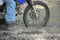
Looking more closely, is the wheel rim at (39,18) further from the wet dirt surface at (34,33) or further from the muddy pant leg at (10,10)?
the muddy pant leg at (10,10)

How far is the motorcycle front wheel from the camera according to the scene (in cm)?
890

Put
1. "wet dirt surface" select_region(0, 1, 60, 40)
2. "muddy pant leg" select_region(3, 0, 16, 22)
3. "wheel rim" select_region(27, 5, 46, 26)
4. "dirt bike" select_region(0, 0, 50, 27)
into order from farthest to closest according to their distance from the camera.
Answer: "wheel rim" select_region(27, 5, 46, 26) → "dirt bike" select_region(0, 0, 50, 27) → "muddy pant leg" select_region(3, 0, 16, 22) → "wet dirt surface" select_region(0, 1, 60, 40)

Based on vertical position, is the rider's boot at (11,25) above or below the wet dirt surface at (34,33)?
above

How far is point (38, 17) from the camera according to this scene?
29.4ft

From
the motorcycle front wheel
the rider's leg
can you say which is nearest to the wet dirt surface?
the motorcycle front wheel

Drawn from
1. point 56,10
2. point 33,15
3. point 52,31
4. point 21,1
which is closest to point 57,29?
point 52,31

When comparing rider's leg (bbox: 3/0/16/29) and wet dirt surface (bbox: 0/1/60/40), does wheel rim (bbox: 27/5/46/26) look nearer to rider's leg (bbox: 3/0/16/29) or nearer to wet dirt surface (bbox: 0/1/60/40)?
wet dirt surface (bbox: 0/1/60/40)

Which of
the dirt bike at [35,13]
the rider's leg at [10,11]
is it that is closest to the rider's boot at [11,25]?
the rider's leg at [10,11]

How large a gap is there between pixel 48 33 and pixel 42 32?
0.77ft

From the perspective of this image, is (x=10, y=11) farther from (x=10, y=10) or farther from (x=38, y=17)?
(x=38, y=17)

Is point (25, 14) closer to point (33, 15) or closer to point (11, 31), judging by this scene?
point (33, 15)

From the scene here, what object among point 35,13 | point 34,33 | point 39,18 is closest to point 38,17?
point 39,18

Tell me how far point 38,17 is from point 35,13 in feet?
0.82

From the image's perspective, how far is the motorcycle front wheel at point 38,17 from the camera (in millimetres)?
8898
